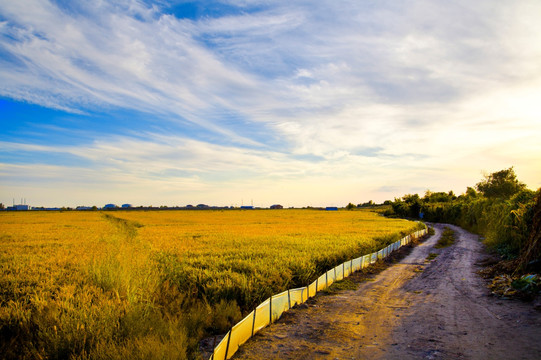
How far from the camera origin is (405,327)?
6926 mm

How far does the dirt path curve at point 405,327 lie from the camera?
5.61 m

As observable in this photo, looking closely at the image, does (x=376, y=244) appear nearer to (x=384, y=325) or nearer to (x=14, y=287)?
(x=384, y=325)

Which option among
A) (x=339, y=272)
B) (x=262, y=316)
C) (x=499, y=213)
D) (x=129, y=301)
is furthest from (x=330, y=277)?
(x=499, y=213)

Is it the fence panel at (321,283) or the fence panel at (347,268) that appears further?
the fence panel at (347,268)

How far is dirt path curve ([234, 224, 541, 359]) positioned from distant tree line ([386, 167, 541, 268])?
370 cm

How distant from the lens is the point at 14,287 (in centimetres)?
755

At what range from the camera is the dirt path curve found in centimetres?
561

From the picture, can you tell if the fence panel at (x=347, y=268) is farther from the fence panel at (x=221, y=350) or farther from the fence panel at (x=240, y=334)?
the fence panel at (x=221, y=350)

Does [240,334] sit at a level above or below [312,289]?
above

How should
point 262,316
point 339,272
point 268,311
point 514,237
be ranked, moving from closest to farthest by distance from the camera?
point 262,316
point 268,311
point 339,272
point 514,237

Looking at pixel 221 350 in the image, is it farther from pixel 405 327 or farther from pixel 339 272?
pixel 339 272

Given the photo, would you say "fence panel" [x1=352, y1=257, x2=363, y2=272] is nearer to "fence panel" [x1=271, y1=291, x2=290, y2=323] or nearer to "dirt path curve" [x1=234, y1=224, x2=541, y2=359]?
"dirt path curve" [x1=234, y1=224, x2=541, y2=359]

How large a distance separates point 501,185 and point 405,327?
6552 cm

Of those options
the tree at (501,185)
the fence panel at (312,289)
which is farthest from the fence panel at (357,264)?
the tree at (501,185)
